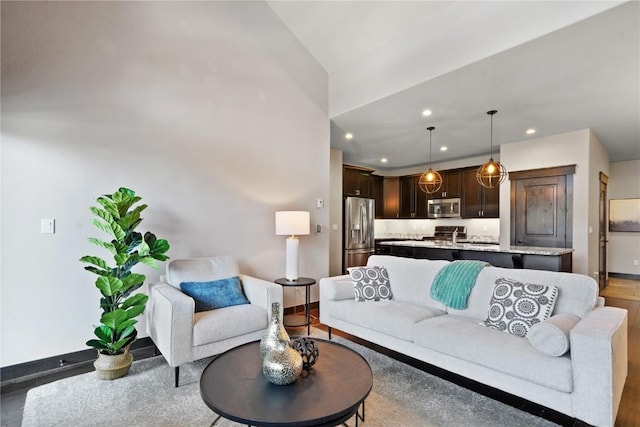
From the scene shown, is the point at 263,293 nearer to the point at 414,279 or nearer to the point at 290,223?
the point at 290,223

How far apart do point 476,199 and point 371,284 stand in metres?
4.58

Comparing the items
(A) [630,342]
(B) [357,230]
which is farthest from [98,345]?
(A) [630,342]

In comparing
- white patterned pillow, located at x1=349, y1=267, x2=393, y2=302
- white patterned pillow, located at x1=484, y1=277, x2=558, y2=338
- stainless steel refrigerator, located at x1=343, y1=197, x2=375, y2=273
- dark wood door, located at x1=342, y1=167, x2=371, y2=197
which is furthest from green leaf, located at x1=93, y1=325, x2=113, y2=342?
dark wood door, located at x1=342, y1=167, x2=371, y2=197

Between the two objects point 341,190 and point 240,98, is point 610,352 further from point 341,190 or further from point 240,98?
point 341,190

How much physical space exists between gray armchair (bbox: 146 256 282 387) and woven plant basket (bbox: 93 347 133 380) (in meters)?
0.27

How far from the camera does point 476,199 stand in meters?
6.77

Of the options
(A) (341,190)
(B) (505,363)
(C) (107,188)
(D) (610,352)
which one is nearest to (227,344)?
(C) (107,188)

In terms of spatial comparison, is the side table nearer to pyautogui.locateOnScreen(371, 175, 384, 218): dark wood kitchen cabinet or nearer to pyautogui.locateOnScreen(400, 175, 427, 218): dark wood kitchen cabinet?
pyautogui.locateOnScreen(371, 175, 384, 218): dark wood kitchen cabinet

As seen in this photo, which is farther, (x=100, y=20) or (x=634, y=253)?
(x=634, y=253)

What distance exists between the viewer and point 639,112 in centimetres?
427

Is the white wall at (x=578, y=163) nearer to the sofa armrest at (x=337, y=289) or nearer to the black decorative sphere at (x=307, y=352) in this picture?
the sofa armrest at (x=337, y=289)

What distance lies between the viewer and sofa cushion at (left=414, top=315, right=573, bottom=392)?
6.01 feet

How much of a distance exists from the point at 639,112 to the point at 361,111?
143 inches

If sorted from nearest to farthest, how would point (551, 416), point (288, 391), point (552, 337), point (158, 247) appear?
point (288, 391)
point (552, 337)
point (551, 416)
point (158, 247)
